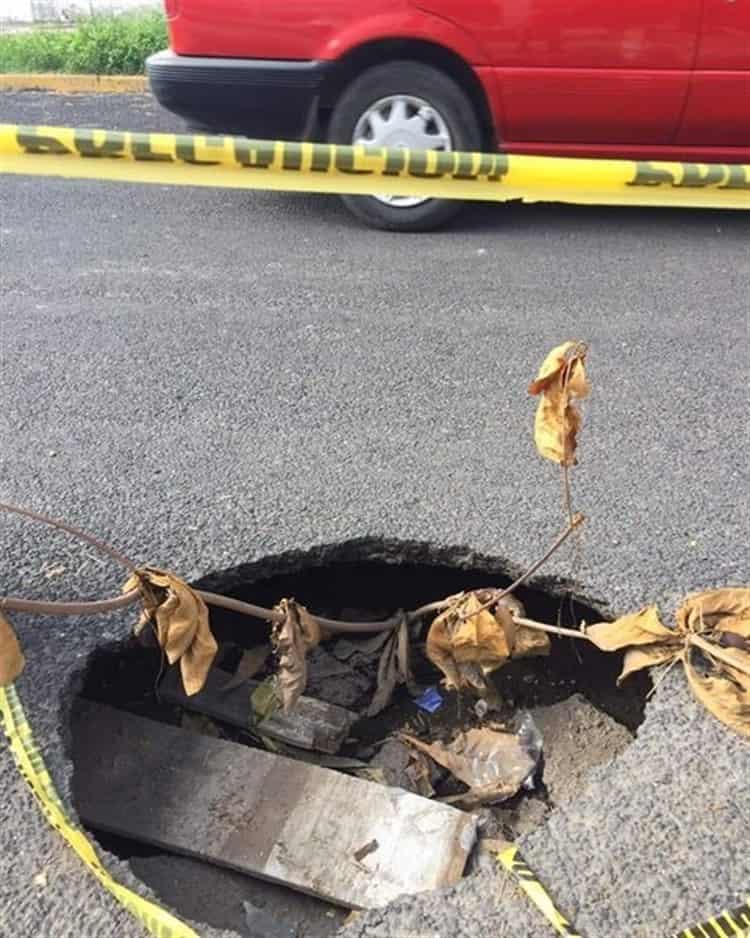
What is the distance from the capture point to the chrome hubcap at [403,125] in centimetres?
546

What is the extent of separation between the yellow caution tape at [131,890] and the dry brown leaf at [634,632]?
1.89 ft

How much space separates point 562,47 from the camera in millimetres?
5176

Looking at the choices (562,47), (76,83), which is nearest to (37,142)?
(562,47)

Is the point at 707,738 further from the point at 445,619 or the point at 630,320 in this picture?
the point at 630,320

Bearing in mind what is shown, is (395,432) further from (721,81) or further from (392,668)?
(721,81)

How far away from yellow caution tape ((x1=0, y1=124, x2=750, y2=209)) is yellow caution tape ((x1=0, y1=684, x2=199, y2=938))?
1509 mm

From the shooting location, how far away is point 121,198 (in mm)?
6215

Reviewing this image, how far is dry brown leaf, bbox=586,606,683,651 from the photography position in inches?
90.2

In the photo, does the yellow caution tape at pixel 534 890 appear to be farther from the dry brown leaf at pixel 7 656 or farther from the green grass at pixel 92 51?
the green grass at pixel 92 51

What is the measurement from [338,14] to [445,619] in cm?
398

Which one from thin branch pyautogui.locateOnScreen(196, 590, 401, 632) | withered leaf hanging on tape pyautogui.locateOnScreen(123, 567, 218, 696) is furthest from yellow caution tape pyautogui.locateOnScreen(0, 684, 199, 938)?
thin branch pyautogui.locateOnScreen(196, 590, 401, 632)

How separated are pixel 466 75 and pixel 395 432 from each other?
108 inches

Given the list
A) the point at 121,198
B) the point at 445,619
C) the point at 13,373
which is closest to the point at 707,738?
the point at 445,619

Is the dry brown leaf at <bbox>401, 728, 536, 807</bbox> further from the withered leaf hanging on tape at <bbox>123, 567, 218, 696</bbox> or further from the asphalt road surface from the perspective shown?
the withered leaf hanging on tape at <bbox>123, 567, 218, 696</bbox>
